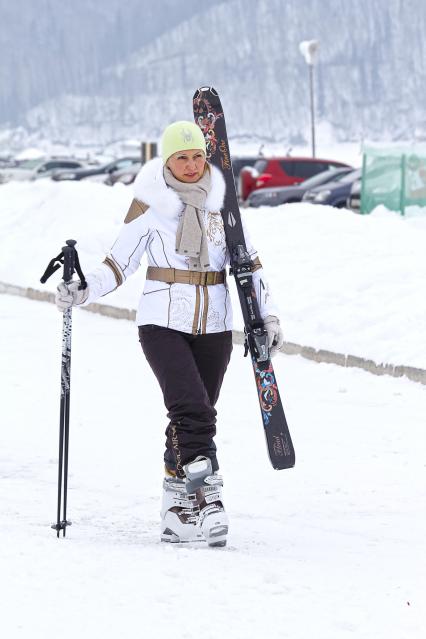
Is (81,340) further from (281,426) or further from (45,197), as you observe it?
(45,197)

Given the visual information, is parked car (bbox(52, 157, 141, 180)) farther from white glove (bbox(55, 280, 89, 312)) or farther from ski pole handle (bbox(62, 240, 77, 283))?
white glove (bbox(55, 280, 89, 312))

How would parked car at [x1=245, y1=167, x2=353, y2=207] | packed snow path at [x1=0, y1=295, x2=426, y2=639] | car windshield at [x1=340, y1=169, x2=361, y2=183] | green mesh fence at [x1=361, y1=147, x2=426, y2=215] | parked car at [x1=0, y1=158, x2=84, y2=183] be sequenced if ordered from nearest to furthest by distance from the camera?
packed snow path at [x1=0, y1=295, x2=426, y2=639] → green mesh fence at [x1=361, y1=147, x2=426, y2=215] → car windshield at [x1=340, y1=169, x2=361, y2=183] → parked car at [x1=245, y1=167, x2=353, y2=207] → parked car at [x1=0, y1=158, x2=84, y2=183]

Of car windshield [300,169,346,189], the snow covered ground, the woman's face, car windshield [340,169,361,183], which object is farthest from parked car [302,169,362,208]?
the woman's face

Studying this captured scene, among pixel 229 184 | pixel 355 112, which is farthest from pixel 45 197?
pixel 355 112

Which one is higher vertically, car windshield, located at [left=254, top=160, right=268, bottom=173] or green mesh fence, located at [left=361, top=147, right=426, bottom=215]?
car windshield, located at [left=254, top=160, right=268, bottom=173]

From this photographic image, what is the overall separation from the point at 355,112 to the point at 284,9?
72.8ft

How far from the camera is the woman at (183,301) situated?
552 cm

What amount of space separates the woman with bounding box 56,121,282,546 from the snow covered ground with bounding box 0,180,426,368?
16.8 ft

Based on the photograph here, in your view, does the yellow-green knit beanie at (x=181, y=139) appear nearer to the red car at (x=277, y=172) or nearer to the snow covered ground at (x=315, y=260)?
the snow covered ground at (x=315, y=260)

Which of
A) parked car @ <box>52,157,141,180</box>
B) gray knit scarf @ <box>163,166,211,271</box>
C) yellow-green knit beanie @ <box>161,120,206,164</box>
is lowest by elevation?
gray knit scarf @ <box>163,166,211,271</box>

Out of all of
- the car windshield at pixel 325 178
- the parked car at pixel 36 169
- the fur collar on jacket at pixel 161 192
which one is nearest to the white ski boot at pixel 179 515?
the fur collar on jacket at pixel 161 192

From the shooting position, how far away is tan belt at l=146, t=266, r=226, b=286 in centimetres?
557

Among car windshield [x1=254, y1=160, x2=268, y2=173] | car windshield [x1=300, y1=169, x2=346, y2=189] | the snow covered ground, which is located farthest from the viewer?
car windshield [x1=254, y1=160, x2=268, y2=173]

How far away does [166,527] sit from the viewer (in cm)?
563
